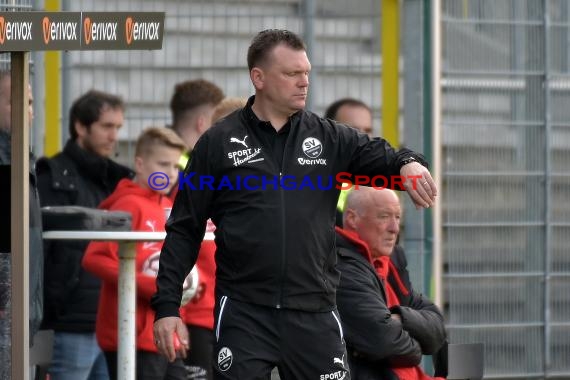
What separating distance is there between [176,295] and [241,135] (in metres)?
0.65

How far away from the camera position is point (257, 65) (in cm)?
549

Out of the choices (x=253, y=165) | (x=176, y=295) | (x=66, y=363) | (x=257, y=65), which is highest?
(x=257, y=65)

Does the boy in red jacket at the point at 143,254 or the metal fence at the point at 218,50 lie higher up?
the metal fence at the point at 218,50

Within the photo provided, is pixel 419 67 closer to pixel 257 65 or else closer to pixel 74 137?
pixel 74 137

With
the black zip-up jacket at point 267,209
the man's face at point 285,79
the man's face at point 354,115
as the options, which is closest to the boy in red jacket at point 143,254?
the man's face at point 354,115

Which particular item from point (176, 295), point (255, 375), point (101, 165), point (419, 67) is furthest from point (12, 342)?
point (419, 67)

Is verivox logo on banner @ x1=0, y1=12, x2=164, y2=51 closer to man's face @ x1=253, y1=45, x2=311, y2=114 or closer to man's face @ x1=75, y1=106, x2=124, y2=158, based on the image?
man's face @ x1=253, y1=45, x2=311, y2=114

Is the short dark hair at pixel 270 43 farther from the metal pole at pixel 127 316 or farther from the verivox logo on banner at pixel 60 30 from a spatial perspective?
the metal pole at pixel 127 316

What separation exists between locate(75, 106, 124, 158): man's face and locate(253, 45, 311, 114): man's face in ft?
8.27

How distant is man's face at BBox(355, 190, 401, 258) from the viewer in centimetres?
642

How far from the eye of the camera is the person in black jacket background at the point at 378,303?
6059 millimetres

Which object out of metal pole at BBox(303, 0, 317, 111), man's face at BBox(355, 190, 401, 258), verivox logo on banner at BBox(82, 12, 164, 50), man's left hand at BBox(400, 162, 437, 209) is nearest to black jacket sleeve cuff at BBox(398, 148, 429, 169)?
man's left hand at BBox(400, 162, 437, 209)

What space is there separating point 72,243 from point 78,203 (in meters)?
0.26

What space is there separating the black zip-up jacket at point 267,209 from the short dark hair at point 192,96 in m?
2.30
